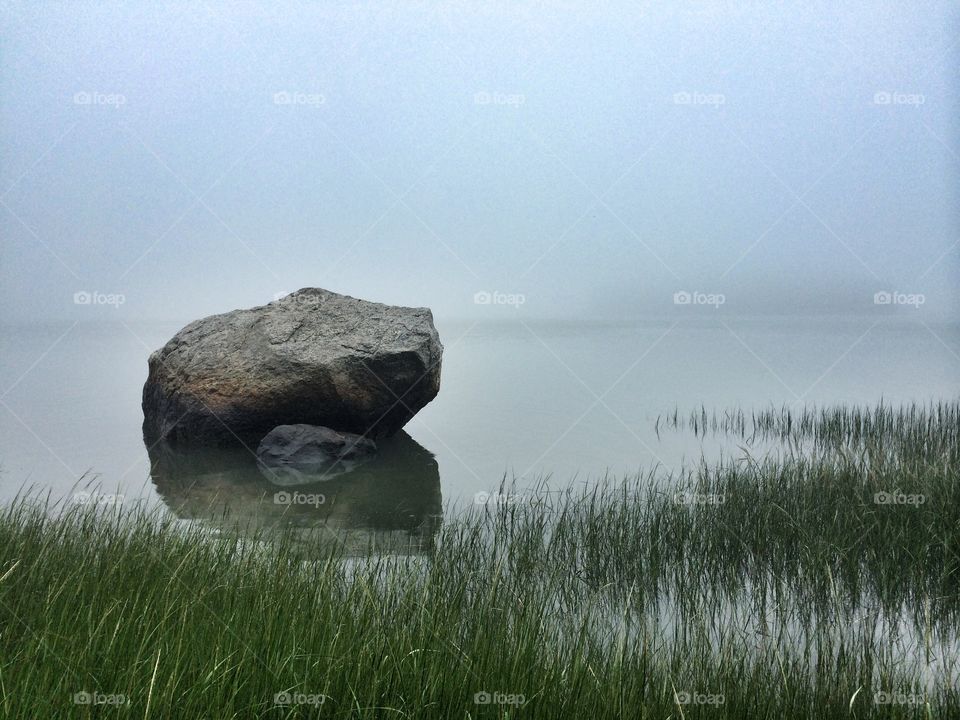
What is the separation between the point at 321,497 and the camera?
7734 millimetres

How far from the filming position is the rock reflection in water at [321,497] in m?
6.42

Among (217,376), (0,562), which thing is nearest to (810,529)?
(0,562)

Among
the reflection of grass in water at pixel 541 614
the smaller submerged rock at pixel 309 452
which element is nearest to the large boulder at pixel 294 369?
the smaller submerged rock at pixel 309 452

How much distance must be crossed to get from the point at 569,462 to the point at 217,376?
15.2 ft

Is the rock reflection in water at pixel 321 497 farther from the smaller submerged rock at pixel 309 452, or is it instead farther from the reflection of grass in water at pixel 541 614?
the reflection of grass in water at pixel 541 614

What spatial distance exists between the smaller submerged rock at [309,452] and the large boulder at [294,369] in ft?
1.19

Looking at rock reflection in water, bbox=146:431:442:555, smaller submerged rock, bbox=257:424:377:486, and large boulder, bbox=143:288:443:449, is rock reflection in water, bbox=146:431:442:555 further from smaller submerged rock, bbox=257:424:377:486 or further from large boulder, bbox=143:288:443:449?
Result: large boulder, bbox=143:288:443:449

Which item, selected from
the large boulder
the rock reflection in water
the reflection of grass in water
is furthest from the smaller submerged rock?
the reflection of grass in water

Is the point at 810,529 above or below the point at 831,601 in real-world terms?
above

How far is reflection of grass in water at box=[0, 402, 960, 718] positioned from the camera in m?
2.90

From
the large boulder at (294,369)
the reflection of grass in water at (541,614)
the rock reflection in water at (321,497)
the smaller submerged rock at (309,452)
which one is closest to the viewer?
the reflection of grass in water at (541,614)

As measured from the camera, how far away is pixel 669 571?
204 inches

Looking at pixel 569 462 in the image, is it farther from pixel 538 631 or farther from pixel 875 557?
pixel 538 631

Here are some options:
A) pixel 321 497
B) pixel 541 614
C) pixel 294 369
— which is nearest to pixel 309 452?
pixel 294 369
